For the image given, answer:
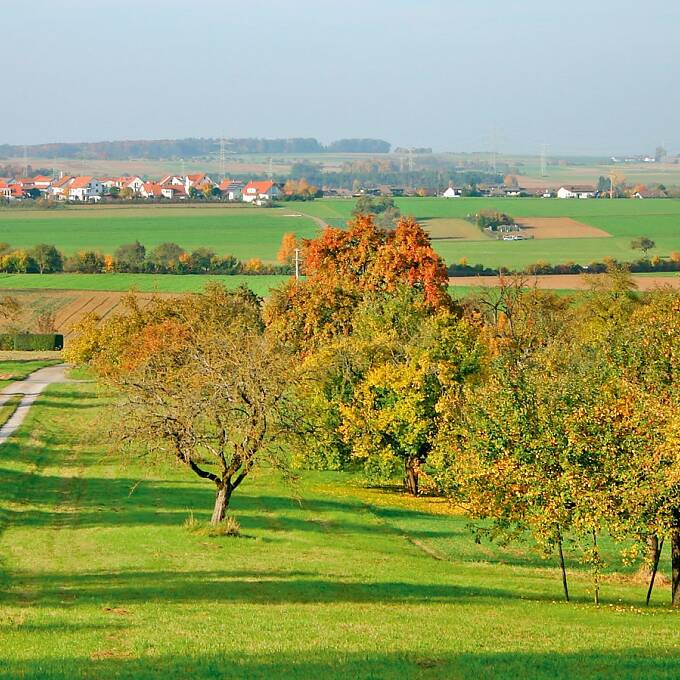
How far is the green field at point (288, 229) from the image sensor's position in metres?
143

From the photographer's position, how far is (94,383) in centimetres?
7456

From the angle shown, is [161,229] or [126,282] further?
[161,229]

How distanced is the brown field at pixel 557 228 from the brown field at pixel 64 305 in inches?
2716

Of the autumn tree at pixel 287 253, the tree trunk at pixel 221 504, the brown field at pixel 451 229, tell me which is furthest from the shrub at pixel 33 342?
the tree trunk at pixel 221 504

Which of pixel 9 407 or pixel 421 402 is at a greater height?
pixel 421 402

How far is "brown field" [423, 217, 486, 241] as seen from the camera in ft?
520

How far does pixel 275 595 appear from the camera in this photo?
25766 mm

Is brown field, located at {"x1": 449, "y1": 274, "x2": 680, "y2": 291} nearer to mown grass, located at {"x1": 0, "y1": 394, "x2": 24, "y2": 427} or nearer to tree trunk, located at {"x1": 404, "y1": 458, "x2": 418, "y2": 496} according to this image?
mown grass, located at {"x1": 0, "y1": 394, "x2": 24, "y2": 427}

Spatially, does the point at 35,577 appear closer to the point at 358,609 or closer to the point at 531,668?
the point at 358,609

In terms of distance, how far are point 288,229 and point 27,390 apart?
347 feet

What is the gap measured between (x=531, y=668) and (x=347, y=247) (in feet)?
169

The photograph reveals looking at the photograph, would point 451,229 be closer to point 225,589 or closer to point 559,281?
point 559,281

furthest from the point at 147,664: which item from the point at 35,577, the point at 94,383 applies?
the point at 94,383

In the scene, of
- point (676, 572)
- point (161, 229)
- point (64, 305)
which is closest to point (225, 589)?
point (676, 572)
